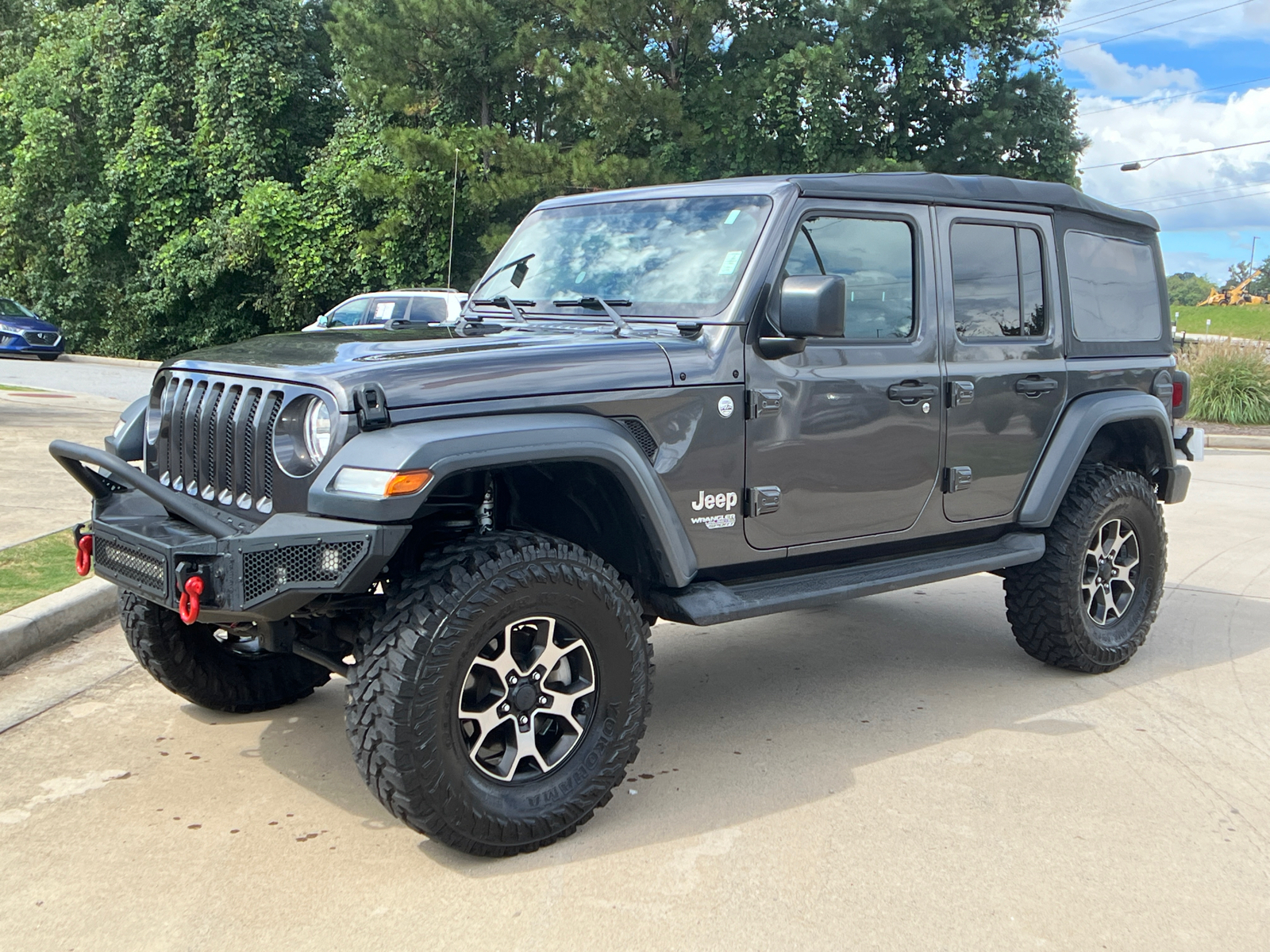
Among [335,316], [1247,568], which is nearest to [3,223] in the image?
[335,316]

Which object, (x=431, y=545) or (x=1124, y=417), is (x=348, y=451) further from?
(x=1124, y=417)

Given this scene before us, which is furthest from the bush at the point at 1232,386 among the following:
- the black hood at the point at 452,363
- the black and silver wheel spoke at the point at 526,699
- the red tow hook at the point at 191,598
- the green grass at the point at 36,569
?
the red tow hook at the point at 191,598

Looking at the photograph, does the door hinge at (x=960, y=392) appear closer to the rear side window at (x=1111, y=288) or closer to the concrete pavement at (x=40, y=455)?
the rear side window at (x=1111, y=288)

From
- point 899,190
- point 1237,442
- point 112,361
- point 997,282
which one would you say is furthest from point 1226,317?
point 899,190

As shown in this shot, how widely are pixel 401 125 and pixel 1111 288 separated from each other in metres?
24.3

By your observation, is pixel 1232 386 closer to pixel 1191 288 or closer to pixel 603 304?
pixel 603 304

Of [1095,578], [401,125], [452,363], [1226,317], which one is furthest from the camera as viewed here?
[1226,317]

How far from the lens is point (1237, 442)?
16172 mm

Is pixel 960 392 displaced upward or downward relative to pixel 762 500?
upward

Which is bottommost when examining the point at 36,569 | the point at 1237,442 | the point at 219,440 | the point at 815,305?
the point at 1237,442

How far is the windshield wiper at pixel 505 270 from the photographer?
5.01 metres

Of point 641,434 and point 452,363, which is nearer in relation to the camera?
point 452,363

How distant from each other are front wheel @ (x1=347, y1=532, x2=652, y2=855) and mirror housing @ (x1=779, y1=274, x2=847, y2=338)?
1030 mm

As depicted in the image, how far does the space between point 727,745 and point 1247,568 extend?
4.88 m
